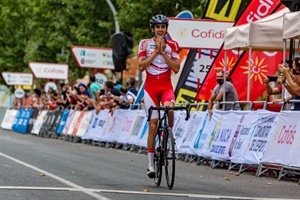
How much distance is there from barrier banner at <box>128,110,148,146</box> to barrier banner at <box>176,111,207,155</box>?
11.0ft

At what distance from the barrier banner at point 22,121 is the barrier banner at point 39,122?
9.59 feet

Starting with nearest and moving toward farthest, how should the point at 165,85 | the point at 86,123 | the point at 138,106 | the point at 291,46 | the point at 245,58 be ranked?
1. the point at 165,85
2. the point at 291,46
3. the point at 245,58
4. the point at 138,106
5. the point at 86,123

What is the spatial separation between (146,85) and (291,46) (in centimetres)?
716

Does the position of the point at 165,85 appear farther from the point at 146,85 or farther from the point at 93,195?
the point at 93,195

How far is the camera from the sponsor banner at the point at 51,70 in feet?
169

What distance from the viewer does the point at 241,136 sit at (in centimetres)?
1811

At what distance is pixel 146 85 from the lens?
13391 mm

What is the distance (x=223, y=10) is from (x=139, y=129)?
414cm

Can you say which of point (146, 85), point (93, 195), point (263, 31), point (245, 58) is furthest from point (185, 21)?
point (93, 195)

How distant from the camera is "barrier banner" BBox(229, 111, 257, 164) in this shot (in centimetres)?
1775

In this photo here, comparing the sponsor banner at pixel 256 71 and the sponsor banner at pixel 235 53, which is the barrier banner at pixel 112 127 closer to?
the sponsor banner at pixel 235 53

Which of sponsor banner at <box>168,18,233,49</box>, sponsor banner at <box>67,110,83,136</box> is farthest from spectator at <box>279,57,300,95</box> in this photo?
sponsor banner at <box>67,110,83,136</box>

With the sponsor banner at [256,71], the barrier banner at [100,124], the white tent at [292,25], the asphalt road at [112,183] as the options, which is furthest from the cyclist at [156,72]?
the barrier banner at [100,124]

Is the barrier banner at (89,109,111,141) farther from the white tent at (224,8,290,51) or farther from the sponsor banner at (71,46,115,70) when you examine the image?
the sponsor banner at (71,46,115,70)
